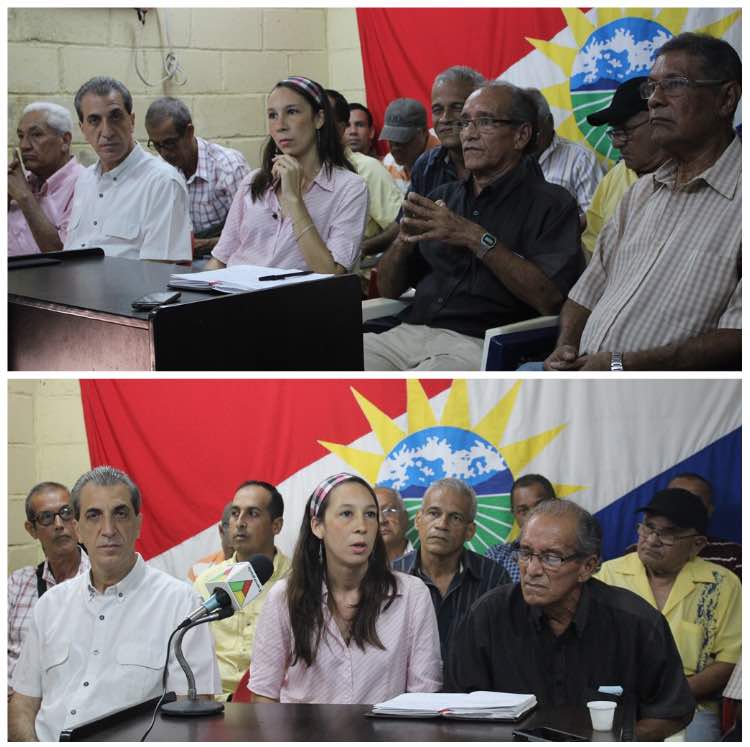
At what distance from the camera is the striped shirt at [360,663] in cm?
238

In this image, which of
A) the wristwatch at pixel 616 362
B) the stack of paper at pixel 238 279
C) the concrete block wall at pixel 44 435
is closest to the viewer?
the stack of paper at pixel 238 279

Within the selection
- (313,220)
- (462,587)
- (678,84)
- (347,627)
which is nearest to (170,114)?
(313,220)

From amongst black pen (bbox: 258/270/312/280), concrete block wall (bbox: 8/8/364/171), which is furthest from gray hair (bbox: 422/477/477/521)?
concrete block wall (bbox: 8/8/364/171)

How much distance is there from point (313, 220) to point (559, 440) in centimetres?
133

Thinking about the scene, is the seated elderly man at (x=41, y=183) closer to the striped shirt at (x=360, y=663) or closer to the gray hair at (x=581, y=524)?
the striped shirt at (x=360, y=663)

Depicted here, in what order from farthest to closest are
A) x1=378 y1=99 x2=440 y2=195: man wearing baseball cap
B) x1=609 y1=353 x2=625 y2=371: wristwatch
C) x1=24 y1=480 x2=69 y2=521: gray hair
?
x1=378 y1=99 x2=440 y2=195: man wearing baseball cap, x1=24 y1=480 x2=69 y2=521: gray hair, x1=609 y1=353 x2=625 y2=371: wristwatch

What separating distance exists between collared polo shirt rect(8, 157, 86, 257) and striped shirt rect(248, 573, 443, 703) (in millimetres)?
2226

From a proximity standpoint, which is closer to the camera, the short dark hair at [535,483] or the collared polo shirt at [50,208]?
the short dark hair at [535,483]

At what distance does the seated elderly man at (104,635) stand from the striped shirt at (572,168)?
2339mm

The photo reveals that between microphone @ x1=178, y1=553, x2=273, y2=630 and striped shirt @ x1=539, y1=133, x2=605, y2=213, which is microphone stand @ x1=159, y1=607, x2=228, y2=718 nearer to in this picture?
microphone @ x1=178, y1=553, x2=273, y2=630

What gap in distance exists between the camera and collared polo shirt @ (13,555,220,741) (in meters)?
2.39

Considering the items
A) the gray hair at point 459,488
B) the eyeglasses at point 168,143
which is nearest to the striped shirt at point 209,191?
the eyeglasses at point 168,143

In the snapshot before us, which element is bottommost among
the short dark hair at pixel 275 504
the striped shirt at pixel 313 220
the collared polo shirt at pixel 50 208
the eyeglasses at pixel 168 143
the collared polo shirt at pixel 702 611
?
the collared polo shirt at pixel 702 611

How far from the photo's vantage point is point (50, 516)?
389 centimetres
